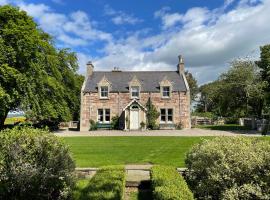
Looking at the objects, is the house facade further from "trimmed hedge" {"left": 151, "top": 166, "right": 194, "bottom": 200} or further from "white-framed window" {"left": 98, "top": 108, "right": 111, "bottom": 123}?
"trimmed hedge" {"left": 151, "top": 166, "right": 194, "bottom": 200}

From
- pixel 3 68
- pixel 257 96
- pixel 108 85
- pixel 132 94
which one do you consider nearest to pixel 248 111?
pixel 257 96

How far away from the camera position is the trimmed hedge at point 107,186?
284 inches

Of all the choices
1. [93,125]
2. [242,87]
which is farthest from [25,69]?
[242,87]

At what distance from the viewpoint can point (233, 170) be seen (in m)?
7.47

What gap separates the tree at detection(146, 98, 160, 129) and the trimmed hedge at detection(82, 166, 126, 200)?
103ft

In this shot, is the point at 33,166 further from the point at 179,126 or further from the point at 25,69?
the point at 179,126

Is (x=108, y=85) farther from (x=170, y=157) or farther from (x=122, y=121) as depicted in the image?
(x=170, y=157)

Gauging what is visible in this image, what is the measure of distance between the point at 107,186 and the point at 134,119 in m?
33.4

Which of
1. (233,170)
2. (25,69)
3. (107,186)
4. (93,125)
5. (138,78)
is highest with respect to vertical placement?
(138,78)

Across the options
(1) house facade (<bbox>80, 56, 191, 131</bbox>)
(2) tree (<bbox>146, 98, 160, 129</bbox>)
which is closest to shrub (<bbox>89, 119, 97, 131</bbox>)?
(1) house facade (<bbox>80, 56, 191, 131</bbox>)

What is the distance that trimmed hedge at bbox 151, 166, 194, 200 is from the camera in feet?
22.0

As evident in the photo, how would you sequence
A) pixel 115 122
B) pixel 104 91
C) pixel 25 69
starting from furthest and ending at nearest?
pixel 104 91 → pixel 115 122 → pixel 25 69

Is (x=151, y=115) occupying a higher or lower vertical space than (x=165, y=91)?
lower

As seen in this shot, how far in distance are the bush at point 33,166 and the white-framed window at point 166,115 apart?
34175 millimetres
